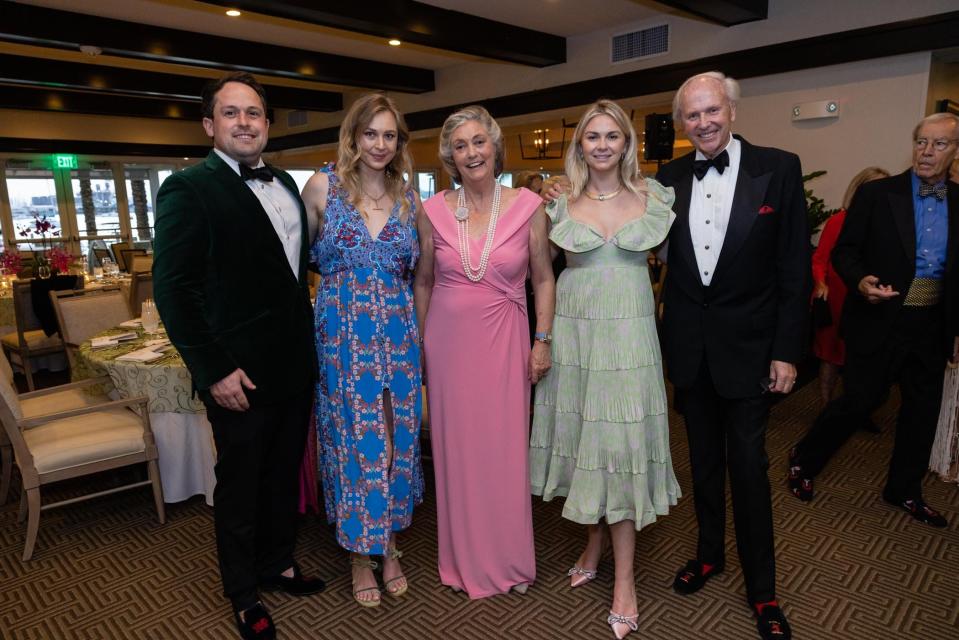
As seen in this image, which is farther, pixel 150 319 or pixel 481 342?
pixel 150 319

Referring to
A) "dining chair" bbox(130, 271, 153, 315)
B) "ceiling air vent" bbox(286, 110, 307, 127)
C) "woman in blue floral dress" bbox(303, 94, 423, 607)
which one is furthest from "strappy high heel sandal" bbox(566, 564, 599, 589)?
"ceiling air vent" bbox(286, 110, 307, 127)

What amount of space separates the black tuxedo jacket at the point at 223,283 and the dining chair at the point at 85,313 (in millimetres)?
2611

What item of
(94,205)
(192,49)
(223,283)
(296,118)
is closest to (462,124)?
(223,283)

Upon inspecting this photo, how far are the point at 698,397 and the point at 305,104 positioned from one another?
9.26 meters

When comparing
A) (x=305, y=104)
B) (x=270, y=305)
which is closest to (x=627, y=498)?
(x=270, y=305)

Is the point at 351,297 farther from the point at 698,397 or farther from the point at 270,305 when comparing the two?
the point at 698,397

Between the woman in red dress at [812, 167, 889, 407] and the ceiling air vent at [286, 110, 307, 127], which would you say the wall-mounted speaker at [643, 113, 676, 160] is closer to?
the woman in red dress at [812, 167, 889, 407]

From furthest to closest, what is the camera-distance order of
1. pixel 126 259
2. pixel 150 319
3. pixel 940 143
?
pixel 126 259 → pixel 150 319 → pixel 940 143

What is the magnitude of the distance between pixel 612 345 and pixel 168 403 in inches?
87.8

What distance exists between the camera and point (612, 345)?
7.26ft

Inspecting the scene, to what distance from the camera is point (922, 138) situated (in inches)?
112

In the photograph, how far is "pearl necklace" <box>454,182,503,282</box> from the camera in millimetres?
2316

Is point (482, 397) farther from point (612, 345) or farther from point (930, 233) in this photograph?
point (930, 233)

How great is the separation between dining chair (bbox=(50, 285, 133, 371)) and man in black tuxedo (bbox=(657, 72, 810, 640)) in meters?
3.75
